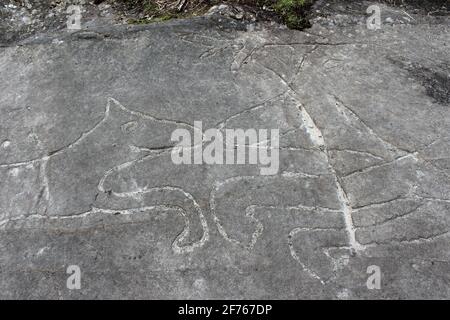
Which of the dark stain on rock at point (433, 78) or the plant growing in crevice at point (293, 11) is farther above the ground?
the plant growing in crevice at point (293, 11)

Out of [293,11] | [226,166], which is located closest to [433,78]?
[293,11]

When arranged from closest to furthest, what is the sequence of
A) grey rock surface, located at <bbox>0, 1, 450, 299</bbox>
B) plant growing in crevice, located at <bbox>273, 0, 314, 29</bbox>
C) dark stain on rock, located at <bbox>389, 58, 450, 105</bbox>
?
grey rock surface, located at <bbox>0, 1, 450, 299</bbox> < dark stain on rock, located at <bbox>389, 58, 450, 105</bbox> < plant growing in crevice, located at <bbox>273, 0, 314, 29</bbox>

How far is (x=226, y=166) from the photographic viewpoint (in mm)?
3338

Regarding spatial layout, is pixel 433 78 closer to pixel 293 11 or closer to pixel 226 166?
pixel 293 11

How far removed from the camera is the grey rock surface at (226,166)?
284 cm

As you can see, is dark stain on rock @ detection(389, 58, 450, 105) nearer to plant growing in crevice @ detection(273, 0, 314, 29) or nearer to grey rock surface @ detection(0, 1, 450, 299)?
grey rock surface @ detection(0, 1, 450, 299)

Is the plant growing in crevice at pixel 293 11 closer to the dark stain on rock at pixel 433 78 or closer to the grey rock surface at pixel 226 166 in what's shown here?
the grey rock surface at pixel 226 166

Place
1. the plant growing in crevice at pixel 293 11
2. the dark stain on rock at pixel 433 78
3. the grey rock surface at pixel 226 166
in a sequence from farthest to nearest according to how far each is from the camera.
A: the plant growing in crevice at pixel 293 11, the dark stain on rock at pixel 433 78, the grey rock surface at pixel 226 166

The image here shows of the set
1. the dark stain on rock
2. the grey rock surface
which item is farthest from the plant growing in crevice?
the dark stain on rock

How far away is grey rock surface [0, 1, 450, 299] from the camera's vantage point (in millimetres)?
2844

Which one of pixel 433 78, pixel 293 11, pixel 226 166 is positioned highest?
pixel 293 11

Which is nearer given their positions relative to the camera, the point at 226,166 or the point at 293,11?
the point at 226,166

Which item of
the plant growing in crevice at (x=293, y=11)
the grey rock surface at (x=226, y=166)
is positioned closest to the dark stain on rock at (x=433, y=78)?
the grey rock surface at (x=226, y=166)
